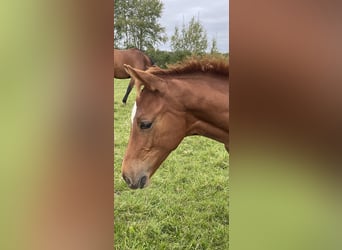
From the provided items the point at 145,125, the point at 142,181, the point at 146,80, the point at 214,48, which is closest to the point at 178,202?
the point at 142,181

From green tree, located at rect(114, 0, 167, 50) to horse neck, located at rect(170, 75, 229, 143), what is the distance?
19 cm

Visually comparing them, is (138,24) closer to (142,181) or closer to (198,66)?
(198,66)

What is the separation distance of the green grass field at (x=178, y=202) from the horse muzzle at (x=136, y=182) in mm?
16

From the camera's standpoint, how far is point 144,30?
4.34ft

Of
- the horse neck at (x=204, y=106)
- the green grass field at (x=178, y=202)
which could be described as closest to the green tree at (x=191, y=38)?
the horse neck at (x=204, y=106)

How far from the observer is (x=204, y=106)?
135cm

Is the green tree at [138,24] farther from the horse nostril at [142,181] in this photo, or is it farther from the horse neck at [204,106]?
the horse nostril at [142,181]

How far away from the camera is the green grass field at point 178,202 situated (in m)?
1.31

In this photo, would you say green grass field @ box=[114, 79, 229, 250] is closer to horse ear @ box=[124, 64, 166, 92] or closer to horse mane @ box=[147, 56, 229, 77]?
horse ear @ box=[124, 64, 166, 92]

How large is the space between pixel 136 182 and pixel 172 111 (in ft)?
0.95

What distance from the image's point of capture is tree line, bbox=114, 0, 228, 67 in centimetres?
130
